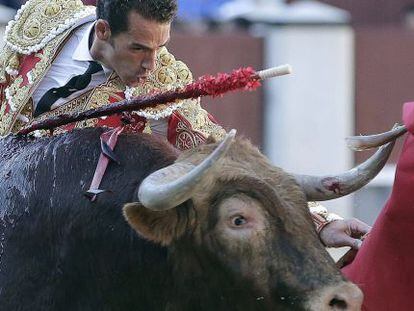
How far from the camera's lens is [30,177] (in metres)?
4.64

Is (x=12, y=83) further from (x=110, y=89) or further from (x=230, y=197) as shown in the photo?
(x=230, y=197)

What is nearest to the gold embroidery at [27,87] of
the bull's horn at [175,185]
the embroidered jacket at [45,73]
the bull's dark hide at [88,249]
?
the embroidered jacket at [45,73]

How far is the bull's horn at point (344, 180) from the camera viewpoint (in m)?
4.60

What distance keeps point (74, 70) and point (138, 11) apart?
0.37 meters

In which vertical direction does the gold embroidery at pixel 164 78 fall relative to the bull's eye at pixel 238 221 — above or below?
above

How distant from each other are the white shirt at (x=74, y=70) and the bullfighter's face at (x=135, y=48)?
0.30 ft

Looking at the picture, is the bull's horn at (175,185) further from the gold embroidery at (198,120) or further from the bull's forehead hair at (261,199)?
the gold embroidery at (198,120)

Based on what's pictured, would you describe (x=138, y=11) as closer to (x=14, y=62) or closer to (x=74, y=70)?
(x=74, y=70)

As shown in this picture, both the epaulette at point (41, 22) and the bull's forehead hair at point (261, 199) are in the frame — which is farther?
the epaulette at point (41, 22)

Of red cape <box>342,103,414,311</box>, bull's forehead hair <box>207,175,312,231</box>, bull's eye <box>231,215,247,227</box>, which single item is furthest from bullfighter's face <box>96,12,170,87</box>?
red cape <box>342,103,414,311</box>

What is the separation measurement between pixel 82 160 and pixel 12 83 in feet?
1.94

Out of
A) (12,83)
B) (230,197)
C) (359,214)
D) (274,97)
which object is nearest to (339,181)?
(230,197)

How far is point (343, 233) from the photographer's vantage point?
482 cm

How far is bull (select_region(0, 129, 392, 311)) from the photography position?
4.24 metres
